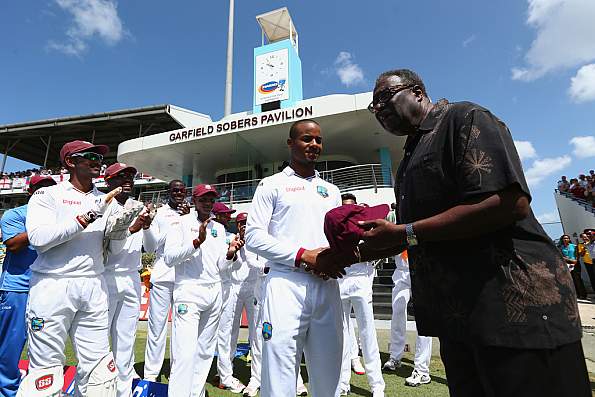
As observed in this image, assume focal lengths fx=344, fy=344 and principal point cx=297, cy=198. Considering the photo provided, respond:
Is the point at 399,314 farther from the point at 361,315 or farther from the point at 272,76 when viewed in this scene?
the point at 272,76

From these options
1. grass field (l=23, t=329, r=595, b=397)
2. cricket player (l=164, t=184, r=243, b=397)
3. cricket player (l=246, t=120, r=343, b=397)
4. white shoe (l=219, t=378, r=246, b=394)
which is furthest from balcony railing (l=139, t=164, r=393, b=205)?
cricket player (l=246, t=120, r=343, b=397)

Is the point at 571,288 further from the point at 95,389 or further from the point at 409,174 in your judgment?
the point at 95,389

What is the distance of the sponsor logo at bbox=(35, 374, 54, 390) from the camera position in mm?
2314

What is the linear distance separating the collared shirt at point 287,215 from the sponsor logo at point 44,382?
1660 mm

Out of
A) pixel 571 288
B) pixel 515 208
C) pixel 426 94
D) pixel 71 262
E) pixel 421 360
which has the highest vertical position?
pixel 426 94

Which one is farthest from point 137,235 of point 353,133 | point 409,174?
point 353,133

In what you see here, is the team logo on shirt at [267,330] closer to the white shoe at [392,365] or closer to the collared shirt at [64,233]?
the collared shirt at [64,233]

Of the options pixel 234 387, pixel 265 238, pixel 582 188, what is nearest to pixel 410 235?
pixel 265 238

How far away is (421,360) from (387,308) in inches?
187

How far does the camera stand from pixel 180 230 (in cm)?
400

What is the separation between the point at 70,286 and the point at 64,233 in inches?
16.5

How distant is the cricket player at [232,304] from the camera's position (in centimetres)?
471

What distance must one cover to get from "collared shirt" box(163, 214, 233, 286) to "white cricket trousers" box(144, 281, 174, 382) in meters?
1.21

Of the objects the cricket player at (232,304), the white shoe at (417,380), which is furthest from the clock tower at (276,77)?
the white shoe at (417,380)
